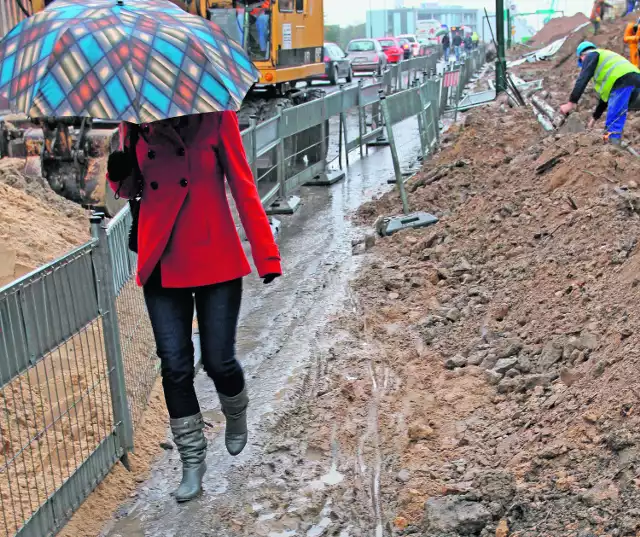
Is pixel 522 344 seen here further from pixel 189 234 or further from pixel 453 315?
pixel 189 234

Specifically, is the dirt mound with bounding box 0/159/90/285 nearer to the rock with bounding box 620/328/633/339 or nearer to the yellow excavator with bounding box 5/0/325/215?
the yellow excavator with bounding box 5/0/325/215

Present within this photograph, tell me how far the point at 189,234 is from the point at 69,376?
0.89m

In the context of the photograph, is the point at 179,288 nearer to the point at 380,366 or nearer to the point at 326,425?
the point at 326,425

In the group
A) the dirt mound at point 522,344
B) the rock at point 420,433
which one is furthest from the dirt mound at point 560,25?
the rock at point 420,433

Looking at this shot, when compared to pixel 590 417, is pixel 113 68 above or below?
above

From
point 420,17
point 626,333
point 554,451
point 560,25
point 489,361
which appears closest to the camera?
point 554,451

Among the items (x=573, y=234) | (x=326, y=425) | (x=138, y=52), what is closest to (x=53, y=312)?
(x=138, y=52)

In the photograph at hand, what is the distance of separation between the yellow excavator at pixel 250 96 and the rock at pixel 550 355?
6.36 meters

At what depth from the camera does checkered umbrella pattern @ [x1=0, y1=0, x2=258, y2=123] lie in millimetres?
3508

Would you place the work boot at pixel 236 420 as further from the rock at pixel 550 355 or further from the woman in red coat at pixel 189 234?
the rock at pixel 550 355

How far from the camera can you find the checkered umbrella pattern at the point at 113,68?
3.51m

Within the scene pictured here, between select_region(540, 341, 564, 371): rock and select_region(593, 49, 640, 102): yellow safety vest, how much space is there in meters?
6.73

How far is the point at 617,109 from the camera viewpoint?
36.8ft

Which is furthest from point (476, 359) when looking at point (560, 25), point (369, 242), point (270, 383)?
point (560, 25)
